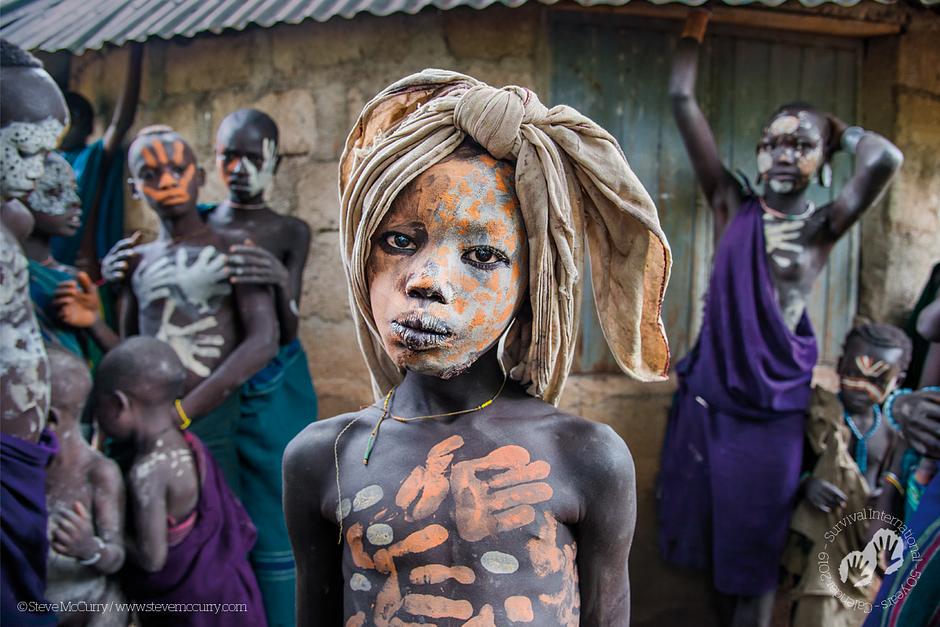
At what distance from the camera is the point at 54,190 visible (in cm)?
308

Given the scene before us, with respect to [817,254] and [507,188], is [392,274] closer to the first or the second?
[507,188]

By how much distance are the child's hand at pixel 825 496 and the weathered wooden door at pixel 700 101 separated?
103 centimetres

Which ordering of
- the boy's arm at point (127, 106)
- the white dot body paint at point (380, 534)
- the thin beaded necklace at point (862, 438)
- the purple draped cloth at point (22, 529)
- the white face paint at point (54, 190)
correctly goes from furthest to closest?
the boy's arm at point (127, 106) → the thin beaded necklace at point (862, 438) → the white face paint at point (54, 190) → the purple draped cloth at point (22, 529) → the white dot body paint at point (380, 534)

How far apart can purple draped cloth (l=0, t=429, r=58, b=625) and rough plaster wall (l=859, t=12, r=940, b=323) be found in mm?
3844

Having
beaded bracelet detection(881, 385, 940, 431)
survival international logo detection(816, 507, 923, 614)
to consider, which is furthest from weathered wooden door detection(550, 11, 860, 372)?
survival international logo detection(816, 507, 923, 614)

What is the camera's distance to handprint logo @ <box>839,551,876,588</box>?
10.8ft

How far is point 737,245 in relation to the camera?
373 centimetres

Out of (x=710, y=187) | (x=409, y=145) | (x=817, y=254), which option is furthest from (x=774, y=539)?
(x=409, y=145)

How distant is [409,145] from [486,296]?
0.29 m

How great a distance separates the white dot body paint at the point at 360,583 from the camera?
156 cm

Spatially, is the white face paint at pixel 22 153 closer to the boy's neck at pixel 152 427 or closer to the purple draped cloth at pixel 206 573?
the boy's neck at pixel 152 427

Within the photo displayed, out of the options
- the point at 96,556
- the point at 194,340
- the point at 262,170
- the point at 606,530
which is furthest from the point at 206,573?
the point at 606,530

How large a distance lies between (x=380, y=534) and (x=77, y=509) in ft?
5.03

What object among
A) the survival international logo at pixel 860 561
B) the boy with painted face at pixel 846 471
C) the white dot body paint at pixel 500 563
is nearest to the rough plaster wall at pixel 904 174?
the boy with painted face at pixel 846 471
